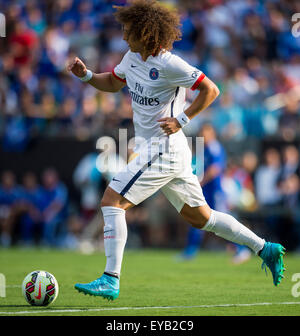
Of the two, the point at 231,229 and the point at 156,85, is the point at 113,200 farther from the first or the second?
the point at 231,229

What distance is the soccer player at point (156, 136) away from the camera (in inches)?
270

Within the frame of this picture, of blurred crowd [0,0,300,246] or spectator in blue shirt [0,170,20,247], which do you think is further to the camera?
spectator in blue shirt [0,170,20,247]

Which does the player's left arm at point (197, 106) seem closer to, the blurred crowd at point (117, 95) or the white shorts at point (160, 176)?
the white shorts at point (160, 176)

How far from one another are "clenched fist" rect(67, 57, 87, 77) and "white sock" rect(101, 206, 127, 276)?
65.7 inches

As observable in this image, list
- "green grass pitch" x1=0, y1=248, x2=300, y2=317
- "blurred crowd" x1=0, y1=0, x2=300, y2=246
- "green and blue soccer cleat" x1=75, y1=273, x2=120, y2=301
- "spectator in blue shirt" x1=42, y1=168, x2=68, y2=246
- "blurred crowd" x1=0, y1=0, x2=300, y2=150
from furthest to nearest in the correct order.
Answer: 1. "spectator in blue shirt" x1=42, y1=168, x2=68, y2=246
2. "blurred crowd" x1=0, y1=0, x2=300, y2=150
3. "blurred crowd" x1=0, y1=0, x2=300, y2=246
4. "green and blue soccer cleat" x1=75, y1=273, x2=120, y2=301
5. "green grass pitch" x1=0, y1=248, x2=300, y2=317

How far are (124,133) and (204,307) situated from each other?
10747 millimetres

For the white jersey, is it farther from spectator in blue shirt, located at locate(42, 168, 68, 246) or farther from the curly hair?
spectator in blue shirt, located at locate(42, 168, 68, 246)

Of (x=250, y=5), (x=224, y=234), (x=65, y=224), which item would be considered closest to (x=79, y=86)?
(x=65, y=224)

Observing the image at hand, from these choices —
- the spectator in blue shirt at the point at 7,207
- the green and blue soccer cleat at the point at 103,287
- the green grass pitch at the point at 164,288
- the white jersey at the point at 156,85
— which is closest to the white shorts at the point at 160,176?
the white jersey at the point at 156,85

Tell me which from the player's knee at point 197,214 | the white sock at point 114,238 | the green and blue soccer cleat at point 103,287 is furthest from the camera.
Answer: the player's knee at point 197,214

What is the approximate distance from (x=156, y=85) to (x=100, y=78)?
1.04 metres

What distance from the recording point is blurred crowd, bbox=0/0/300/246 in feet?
55.1

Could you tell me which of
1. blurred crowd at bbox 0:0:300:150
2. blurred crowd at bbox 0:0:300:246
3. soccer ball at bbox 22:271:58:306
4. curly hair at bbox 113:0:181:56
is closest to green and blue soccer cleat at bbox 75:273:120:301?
soccer ball at bbox 22:271:58:306
